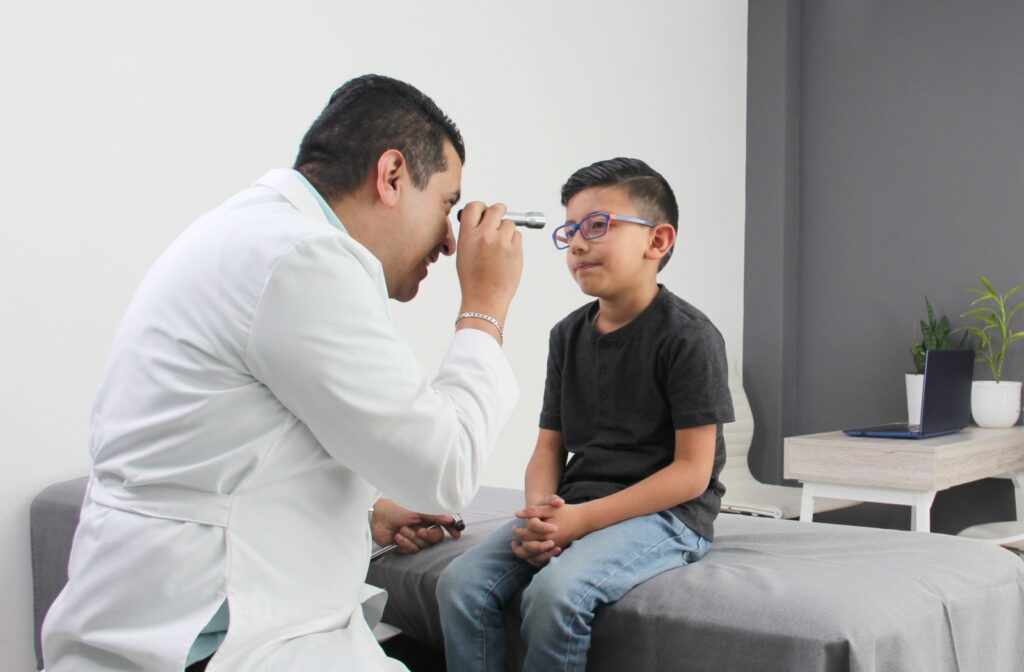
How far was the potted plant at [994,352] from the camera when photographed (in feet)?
12.4

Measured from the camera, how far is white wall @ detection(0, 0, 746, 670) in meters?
2.13

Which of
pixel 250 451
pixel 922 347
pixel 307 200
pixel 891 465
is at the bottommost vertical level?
pixel 891 465

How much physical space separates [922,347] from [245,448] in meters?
3.60

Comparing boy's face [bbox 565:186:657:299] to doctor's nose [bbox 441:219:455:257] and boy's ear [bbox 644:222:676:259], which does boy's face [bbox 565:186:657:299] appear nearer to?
boy's ear [bbox 644:222:676:259]

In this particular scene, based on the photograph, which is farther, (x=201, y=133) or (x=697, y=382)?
(x=201, y=133)

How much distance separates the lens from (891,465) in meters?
3.23

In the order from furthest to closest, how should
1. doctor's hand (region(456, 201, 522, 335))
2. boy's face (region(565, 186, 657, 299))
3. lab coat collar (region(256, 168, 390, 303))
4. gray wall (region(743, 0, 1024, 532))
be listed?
1. gray wall (region(743, 0, 1024, 532))
2. boy's face (region(565, 186, 657, 299))
3. doctor's hand (region(456, 201, 522, 335))
4. lab coat collar (region(256, 168, 390, 303))

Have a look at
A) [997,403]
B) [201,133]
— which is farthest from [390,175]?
[997,403]

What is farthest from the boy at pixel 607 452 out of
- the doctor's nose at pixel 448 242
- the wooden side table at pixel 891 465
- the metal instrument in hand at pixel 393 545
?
the wooden side table at pixel 891 465

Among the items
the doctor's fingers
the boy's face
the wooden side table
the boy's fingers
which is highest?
the doctor's fingers

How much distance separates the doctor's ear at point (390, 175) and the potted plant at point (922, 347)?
331cm

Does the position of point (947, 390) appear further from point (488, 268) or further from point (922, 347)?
point (488, 268)

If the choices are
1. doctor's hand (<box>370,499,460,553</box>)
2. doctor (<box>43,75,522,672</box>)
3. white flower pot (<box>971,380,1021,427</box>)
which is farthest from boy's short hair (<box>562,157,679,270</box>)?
white flower pot (<box>971,380,1021,427</box>)

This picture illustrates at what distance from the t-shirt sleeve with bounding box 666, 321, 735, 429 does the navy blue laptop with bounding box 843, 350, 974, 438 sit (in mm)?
2022
